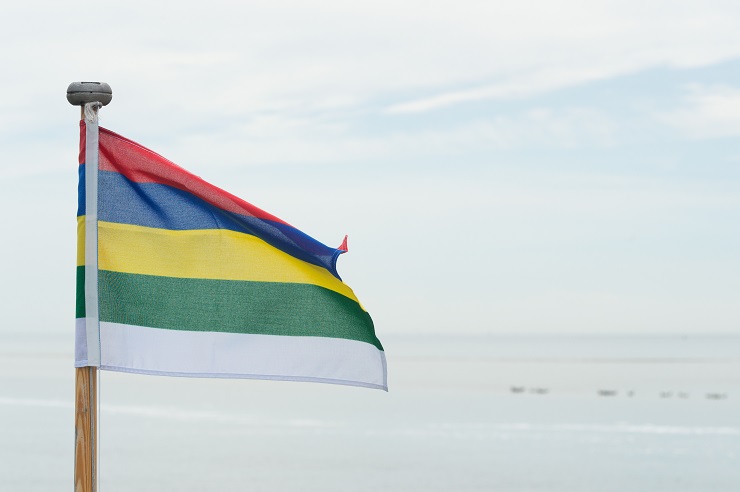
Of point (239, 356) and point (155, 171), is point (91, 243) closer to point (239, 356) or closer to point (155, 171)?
point (155, 171)

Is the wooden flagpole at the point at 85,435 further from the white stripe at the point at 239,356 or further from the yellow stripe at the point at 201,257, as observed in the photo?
the yellow stripe at the point at 201,257

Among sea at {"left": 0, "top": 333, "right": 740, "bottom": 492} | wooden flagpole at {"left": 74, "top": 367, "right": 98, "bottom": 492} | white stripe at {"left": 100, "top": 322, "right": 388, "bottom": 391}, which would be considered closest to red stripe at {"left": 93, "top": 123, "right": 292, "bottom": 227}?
white stripe at {"left": 100, "top": 322, "right": 388, "bottom": 391}

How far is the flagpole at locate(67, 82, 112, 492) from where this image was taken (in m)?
6.57

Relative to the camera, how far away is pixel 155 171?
23.0 ft

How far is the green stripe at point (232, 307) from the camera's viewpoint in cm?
690

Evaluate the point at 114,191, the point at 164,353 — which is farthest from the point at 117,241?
the point at 164,353

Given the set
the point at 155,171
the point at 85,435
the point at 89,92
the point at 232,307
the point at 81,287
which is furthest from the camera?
the point at 232,307

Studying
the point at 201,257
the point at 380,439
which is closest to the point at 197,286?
the point at 201,257

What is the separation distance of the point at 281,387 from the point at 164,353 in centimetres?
4844

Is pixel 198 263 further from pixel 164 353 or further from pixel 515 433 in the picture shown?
pixel 515 433

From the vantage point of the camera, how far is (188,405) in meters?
45.4

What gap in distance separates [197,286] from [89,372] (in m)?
0.87

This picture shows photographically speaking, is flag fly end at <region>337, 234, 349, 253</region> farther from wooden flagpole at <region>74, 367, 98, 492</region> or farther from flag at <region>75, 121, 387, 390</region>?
wooden flagpole at <region>74, 367, 98, 492</region>

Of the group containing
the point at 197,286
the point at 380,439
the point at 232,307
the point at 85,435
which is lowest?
the point at 85,435
